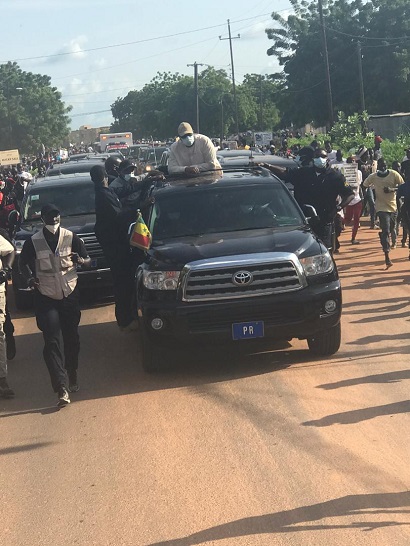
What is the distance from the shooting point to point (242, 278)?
27.8 feet

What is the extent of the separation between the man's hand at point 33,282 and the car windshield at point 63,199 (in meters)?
6.30

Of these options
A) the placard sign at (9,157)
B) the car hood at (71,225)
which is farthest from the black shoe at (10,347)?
the placard sign at (9,157)

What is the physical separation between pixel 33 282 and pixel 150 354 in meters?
1.38

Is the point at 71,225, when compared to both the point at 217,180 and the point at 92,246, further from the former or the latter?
the point at 217,180

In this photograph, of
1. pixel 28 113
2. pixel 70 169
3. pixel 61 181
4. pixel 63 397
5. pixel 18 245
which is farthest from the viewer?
pixel 28 113

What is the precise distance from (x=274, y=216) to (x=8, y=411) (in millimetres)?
3410

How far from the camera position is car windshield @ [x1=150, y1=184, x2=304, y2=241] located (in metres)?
9.59

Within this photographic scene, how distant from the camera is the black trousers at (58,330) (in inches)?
323

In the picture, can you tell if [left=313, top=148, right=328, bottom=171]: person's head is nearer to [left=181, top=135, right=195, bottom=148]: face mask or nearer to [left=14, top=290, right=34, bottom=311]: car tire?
[left=181, top=135, right=195, bottom=148]: face mask

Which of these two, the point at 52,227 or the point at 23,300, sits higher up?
the point at 52,227

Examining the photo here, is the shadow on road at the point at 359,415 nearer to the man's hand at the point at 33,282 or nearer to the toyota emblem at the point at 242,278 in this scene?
the toyota emblem at the point at 242,278

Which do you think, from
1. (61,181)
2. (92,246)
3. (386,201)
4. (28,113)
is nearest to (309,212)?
(92,246)

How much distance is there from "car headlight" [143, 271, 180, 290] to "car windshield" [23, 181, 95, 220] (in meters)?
6.09

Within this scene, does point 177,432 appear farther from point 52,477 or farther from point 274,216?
point 274,216
